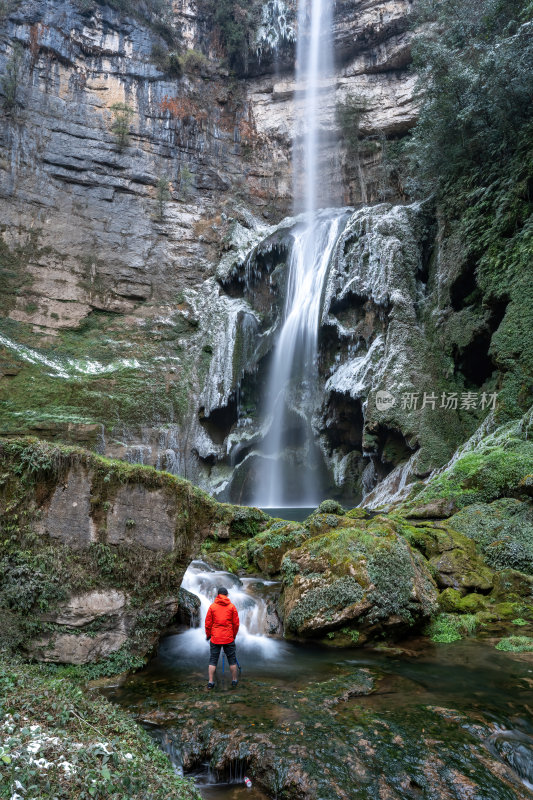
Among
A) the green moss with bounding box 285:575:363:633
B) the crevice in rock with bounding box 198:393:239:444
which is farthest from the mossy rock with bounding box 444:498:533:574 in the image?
the crevice in rock with bounding box 198:393:239:444

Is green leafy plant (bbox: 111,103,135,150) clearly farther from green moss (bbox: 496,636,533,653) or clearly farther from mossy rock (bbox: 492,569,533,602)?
green moss (bbox: 496,636,533,653)

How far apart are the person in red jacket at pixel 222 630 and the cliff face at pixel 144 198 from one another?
16.6 meters

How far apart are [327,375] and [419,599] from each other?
15.8 metres

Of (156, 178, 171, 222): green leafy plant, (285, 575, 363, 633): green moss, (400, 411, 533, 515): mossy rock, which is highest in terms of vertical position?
(156, 178, 171, 222): green leafy plant

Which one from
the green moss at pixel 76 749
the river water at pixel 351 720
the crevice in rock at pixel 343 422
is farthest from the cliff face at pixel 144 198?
the green moss at pixel 76 749

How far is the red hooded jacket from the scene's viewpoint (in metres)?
5.86

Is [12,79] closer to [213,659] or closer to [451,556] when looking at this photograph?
[451,556]

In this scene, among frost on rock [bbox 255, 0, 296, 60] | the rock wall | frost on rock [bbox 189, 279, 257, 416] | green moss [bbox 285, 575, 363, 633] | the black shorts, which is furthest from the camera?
frost on rock [bbox 255, 0, 296, 60]

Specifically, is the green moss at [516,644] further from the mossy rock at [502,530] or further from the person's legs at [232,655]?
the person's legs at [232,655]

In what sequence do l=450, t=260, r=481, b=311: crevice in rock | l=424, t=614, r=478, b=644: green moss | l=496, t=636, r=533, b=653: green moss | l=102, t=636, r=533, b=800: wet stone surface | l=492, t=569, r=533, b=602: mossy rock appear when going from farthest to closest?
l=450, t=260, r=481, b=311: crevice in rock
l=492, t=569, r=533, b=602: mossy rock
l=424, t=614, r=478, b=644: green moss
l=496, t=636, r=533, b=653: green moss
l=102, t=636, r=533, b=800: wet stone surface

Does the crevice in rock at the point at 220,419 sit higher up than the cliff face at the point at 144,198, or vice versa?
the cliff face at the point at 144,198

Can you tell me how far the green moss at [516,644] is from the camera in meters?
6.55

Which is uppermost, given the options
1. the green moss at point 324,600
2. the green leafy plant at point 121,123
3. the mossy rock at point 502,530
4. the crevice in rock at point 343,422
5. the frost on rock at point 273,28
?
the frost on rock at point 273,28

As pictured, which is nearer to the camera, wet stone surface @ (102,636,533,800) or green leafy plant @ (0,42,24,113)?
wet stone surface @ (102,636,533,800)
